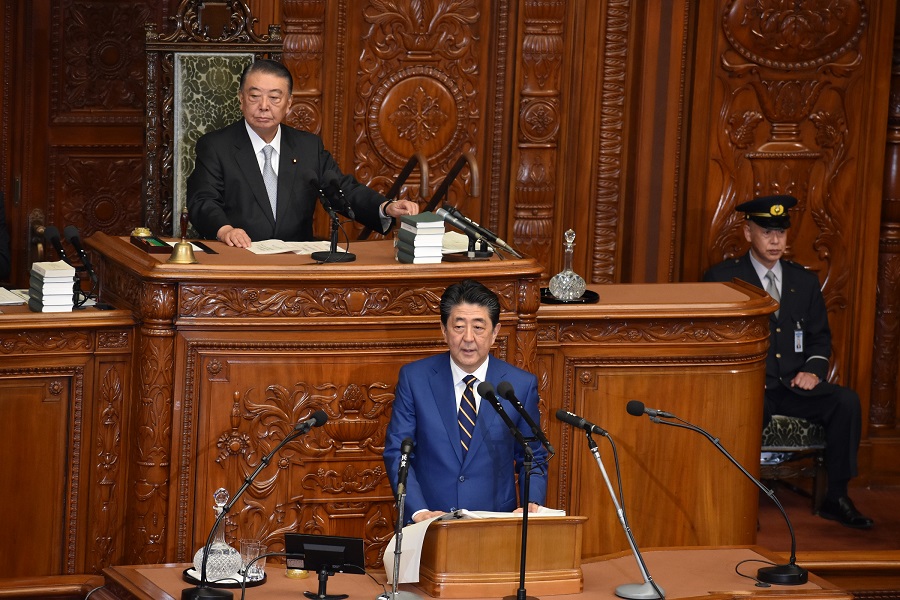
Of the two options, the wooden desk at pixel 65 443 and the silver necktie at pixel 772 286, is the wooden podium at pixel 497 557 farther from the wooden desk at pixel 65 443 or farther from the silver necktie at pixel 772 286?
the silver necktie at pixel 772 286

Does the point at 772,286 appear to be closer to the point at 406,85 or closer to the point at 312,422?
the point at 406,85

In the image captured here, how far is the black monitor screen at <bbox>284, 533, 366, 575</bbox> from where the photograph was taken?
4.19 meters

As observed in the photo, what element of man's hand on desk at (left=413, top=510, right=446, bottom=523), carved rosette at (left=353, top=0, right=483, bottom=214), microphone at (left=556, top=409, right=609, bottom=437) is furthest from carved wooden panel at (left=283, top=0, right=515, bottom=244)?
microphone at (left=556, top=409, right=609, bottom=437)

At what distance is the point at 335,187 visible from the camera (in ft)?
18.8

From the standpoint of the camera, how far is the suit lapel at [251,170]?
575cm

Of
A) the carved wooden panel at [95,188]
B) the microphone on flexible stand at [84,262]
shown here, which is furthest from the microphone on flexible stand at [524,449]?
the carved wooden panel at [95,188]

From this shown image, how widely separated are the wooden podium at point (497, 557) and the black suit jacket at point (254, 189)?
5.81 ft

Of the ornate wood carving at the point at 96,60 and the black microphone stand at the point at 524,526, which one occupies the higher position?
the ornate wood carving at the point at 96,60

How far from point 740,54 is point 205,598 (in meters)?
4.29

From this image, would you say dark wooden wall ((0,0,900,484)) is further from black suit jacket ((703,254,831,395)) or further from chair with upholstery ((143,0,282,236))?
chair with upholstery ((143,0,282,236))

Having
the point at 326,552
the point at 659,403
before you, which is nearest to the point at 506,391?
the point at 326,552

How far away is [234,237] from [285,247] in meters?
0.18

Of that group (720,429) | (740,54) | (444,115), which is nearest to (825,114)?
(740,54)

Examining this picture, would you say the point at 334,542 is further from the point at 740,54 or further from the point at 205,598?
the point at 740,54
